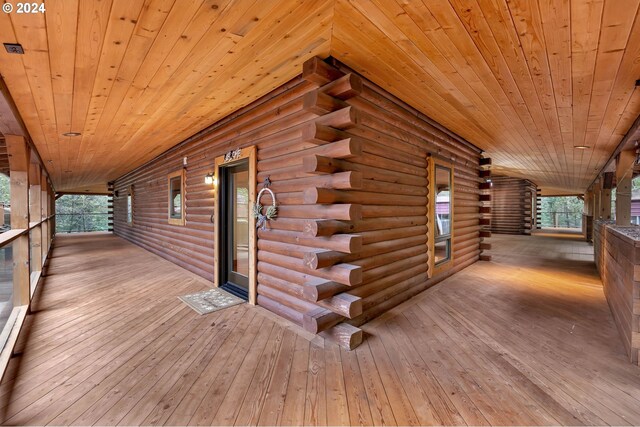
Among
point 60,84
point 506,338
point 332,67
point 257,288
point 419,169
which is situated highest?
point 332,67

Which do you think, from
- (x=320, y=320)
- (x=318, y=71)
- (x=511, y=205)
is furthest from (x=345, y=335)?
(x=511, y=205)

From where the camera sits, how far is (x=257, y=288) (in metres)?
3.48

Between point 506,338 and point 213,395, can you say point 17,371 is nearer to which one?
point 213,395

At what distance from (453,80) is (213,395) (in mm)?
3378

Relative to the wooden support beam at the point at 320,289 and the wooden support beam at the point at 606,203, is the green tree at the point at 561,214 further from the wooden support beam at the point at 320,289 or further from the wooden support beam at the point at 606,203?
the wooden support beam at the point at 320,289

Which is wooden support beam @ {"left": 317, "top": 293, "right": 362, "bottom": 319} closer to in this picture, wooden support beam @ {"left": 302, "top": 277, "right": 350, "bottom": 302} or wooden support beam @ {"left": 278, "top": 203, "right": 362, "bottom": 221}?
wooden support beam @ {"left": 302, "top": 277, "right": 350, "bottom": 302}

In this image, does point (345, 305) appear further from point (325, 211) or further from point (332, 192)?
point (332, 192)

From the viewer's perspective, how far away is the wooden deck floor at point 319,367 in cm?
166

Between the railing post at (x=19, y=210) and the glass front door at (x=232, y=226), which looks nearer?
the railing post at (x=19, y=210)

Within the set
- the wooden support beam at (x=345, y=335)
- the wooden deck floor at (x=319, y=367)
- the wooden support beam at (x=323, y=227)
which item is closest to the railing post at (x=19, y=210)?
the wooden deck floor at (x=319, y=367)

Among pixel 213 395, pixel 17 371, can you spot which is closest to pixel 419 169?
pixel 213 395

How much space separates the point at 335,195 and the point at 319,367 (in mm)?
1425

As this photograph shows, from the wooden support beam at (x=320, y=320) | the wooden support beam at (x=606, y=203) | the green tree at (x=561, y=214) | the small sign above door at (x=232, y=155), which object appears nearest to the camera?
the wooden support beam at (x=320, y=320)

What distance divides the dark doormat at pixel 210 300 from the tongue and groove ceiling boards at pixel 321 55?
97.3 inches
